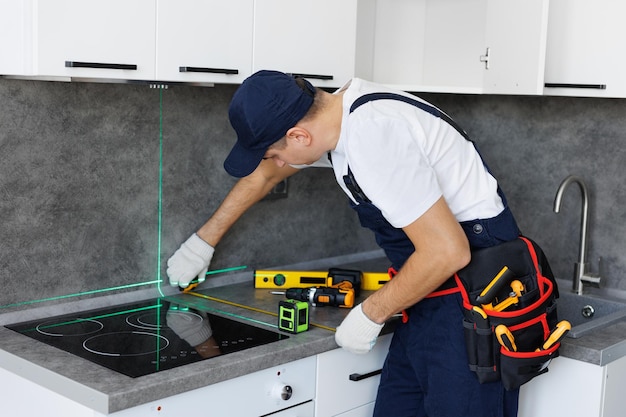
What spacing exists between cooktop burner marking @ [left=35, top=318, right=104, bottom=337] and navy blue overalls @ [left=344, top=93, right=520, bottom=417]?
0.70m

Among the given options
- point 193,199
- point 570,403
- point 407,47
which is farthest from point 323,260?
point 570,403

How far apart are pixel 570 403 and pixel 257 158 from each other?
3.37 feet

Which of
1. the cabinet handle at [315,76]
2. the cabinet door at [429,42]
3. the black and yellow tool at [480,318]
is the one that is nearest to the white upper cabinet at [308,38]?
the cabinet handle at [315,76]

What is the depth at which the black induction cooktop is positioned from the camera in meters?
1.87

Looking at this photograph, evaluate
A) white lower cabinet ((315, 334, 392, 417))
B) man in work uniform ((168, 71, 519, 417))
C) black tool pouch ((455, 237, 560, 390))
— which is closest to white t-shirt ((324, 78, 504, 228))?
man in work uniform ((168, 71, 519, 417))

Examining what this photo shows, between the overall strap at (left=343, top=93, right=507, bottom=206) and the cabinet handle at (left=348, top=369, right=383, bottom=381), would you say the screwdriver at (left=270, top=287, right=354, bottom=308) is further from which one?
the overall strap at (left=343, top=93, right=507, bottom=206)

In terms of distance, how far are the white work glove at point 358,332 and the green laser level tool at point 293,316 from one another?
10cm

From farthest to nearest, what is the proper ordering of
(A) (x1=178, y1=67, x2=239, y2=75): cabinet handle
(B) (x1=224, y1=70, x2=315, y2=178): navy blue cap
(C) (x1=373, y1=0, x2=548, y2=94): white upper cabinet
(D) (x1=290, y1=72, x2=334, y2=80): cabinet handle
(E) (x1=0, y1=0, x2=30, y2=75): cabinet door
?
(C) (x1=373, y1=0, x2=548, y2=94): white upper cabinet
(D) (x1=290, y1=72, x2=334, y2=80): cabinet handle
(A) (x1=178, y1=67, x2=239, y2=75): cabinet handle
(B) (x1=224, y1=70, x2=315, y2=178): navy blue cap
(E) (x1=0, y1=0, x2=30, y2=75): cabinet door

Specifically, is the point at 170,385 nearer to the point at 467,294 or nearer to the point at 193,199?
the point at 467,294

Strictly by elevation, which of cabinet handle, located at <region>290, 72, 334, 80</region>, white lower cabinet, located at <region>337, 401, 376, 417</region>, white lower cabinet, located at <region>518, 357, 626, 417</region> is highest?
cabinet handle, located at <region>290, 72, 334, 80</region>

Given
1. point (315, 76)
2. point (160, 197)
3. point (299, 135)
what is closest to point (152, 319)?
point (160, 197)

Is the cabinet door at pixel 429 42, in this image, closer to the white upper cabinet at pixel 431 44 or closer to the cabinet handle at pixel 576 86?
the white upper cabinet at pixel 431 44

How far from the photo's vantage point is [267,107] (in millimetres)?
1867

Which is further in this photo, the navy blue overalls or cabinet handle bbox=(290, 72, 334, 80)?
cabinet handle bbox=(290, 72, 334, 80)
